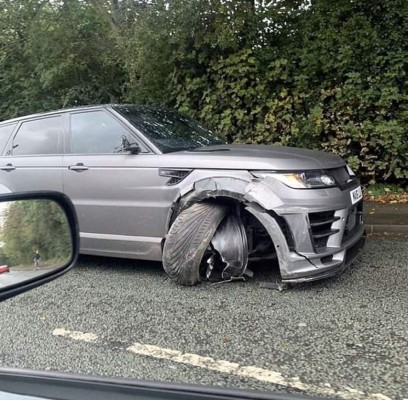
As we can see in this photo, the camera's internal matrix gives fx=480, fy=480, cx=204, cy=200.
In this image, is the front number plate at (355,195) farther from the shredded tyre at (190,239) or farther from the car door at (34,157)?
the car door at (34,157)

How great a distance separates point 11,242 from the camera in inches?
61.3

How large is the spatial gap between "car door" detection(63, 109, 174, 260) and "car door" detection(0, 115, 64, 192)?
170mm

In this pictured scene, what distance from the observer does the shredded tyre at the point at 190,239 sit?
4.18 meters

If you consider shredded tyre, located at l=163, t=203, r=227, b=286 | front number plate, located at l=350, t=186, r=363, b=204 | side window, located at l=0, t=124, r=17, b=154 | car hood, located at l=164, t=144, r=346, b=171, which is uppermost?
side window, located at l=0, t=124, r=17, b=154

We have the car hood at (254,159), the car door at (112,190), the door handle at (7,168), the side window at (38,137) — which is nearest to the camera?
the car hood at (254,159)

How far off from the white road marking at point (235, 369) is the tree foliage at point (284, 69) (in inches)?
233

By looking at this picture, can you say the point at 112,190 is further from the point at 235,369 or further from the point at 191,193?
the point at 235,369

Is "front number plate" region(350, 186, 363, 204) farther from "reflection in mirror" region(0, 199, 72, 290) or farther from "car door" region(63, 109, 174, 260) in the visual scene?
"reflection in mirror" region(0, 199, 72, 290)

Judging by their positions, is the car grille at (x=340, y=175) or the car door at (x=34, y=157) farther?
the car door at (x=34, y=157)

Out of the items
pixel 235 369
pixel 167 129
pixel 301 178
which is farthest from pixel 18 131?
pixel 235 369

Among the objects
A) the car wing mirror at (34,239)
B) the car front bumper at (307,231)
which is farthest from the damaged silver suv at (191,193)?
the car wing mirror at (34,239)

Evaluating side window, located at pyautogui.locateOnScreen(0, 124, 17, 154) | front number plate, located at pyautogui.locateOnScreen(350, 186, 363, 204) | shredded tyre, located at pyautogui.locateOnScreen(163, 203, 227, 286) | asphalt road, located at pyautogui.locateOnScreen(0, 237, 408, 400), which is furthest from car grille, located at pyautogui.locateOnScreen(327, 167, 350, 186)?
side window, located at pyautogui.locateOnScreen(0, 124, 17, 154)

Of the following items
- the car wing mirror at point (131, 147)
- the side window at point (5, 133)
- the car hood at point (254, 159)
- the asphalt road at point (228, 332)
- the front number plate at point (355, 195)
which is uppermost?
the side window at point (5, 133)

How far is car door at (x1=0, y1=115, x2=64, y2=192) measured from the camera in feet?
16.9
